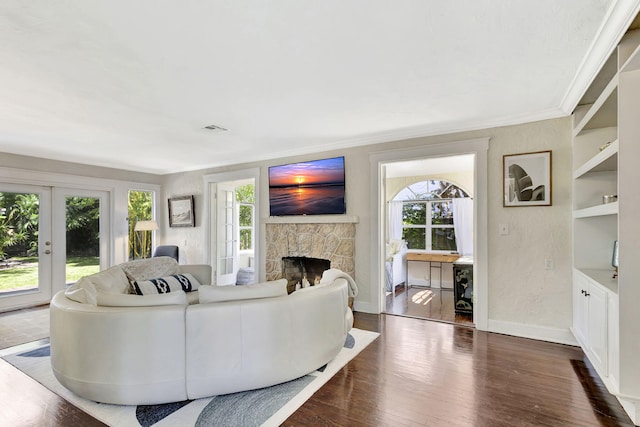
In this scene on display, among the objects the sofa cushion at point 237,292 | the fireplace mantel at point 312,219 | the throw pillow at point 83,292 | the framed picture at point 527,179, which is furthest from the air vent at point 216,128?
the framed picture at point 527,179

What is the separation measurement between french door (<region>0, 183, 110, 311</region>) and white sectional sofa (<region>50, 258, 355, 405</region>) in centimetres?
353

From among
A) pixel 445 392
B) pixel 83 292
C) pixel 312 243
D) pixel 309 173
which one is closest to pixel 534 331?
pixel 445 392

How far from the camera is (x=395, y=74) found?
2467mm

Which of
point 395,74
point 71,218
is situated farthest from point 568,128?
point 71,218

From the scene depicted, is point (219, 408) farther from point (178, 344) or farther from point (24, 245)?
point (24, 245)

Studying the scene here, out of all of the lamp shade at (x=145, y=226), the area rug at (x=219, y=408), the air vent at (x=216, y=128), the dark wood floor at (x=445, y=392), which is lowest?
the dark wood floor at (x=445, y=392)

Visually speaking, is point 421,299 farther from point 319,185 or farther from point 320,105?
point 320,105

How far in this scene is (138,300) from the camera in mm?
2271

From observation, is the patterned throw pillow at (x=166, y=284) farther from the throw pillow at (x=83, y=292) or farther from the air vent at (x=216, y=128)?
the air vent at (x=216, y=128)

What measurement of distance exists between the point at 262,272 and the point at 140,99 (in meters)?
3.33

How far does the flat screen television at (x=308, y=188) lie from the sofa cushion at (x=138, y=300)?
9.18 feet

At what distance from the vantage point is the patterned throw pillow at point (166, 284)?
3377mm

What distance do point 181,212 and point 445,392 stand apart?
5786 mm

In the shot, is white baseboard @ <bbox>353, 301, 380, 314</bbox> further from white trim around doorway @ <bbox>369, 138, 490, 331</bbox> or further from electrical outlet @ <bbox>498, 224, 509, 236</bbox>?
electrical outlet @ <bbox>498, 224, 509, 236</bbox>
